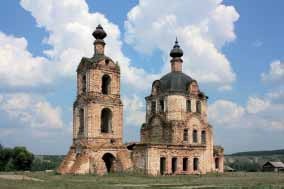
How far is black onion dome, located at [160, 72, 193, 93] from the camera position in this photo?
143ft

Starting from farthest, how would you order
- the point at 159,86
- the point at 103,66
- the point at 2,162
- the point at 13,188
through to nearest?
1. the point at 2,162
2. the point at 159,86
3. the point at 103,66
4. the point at 13,188

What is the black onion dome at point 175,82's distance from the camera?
43500 millimetres

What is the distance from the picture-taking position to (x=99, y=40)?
1571 inches

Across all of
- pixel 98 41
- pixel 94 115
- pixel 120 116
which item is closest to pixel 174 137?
pixel 120 116

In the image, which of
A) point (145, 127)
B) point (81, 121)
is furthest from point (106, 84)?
point (145, 127)

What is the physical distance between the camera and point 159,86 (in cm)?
4481

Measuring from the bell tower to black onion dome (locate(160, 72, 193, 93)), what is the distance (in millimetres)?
6543


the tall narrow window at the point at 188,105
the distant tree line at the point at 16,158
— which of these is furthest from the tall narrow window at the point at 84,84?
the distant tree line at the point at 16,158

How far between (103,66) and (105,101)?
11.0ft

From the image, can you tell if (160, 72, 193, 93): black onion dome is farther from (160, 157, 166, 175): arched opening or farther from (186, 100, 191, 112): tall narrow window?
(160, 157, 166, 175): arched opening

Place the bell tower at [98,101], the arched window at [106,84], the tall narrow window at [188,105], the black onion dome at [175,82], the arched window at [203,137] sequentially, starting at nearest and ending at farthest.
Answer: the bell tower at [98,101]
the arched window at [106,84]
the black onion dome at [175,82]
the tall narrow window at [188,105]
the arched window at [203,137]

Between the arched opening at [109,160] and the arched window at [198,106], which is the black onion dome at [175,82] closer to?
the arched window at [198,106]

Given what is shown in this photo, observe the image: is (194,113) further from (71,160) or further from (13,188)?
(13,188)

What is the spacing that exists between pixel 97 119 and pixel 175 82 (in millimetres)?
10765
